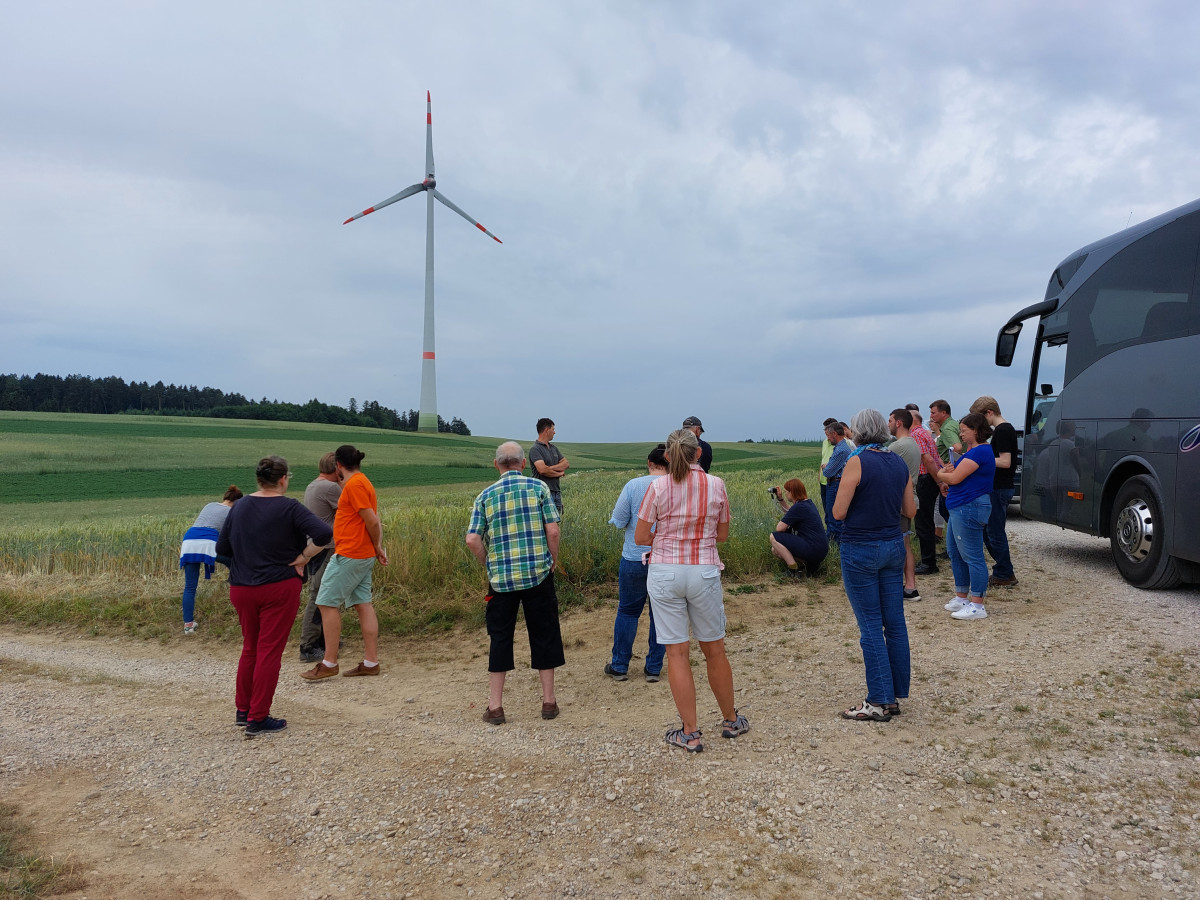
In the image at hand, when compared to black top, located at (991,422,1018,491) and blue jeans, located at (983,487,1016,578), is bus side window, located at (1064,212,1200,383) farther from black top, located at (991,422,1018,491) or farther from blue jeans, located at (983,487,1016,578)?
blue jeans, located at (983,487,1016,578)

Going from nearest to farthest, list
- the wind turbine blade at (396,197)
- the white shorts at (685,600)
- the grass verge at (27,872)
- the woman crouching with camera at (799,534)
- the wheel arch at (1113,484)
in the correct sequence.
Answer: the grass verge at (27,872) → the white shorts at (685,600) → the wheel arch at (1113,484) → the woman crouching with camera at (799,534) → the wind turbine blade at (396,197)

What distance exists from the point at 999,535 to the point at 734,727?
198 inches

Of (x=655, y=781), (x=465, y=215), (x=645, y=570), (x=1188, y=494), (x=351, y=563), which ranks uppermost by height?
(x=465, y=215)

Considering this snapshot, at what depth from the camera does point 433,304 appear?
170ft

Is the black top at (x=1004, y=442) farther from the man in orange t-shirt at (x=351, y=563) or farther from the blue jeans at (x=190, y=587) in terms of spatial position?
the blue jeans at (x=190, y=587)

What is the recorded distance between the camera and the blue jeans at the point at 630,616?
5863 millimetres

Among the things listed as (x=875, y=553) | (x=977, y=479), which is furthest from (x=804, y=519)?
(x=875, y=553)

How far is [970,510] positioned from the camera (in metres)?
6.69

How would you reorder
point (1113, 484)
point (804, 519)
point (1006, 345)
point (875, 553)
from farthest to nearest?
point (1006, 345) < point (804, 519) < point (1113, 484) < point (875, 553)

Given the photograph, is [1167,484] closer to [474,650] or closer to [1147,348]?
[1147,348]

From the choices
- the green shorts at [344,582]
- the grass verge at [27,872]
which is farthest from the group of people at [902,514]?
the grass verge at [27,872]

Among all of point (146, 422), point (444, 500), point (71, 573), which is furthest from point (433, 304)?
point (71, 573)

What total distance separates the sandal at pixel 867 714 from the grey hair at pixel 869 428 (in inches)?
70.4

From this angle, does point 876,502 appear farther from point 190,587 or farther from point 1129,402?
point 190,587
